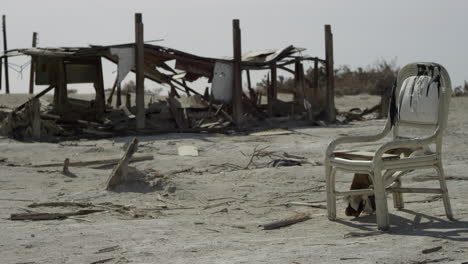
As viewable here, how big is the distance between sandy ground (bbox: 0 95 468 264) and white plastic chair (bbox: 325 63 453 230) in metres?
0.25

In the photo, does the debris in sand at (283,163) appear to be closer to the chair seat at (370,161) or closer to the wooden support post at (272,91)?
the chair seat at (370,161)

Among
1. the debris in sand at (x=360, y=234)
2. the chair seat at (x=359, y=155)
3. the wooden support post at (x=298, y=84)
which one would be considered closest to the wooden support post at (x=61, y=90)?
the wooden support post at (x=298, y=84)

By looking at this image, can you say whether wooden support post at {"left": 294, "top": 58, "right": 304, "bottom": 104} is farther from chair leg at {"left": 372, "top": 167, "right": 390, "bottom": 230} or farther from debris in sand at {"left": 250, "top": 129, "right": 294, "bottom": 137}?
chair leg at {"left": 372, "top": 167, "right": 390, "bottom": 230}

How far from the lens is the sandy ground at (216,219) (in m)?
5.77

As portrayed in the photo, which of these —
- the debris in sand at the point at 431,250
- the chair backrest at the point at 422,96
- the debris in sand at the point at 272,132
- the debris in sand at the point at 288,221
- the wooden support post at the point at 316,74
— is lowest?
the debris in sand at the point at 288,221

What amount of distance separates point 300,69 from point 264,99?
491 cm

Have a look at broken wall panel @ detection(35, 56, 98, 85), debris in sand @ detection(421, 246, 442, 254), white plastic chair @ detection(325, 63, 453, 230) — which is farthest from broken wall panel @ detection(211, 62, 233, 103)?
debris in sand @ detection(421, 246, 442, 254)

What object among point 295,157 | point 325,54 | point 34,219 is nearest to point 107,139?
point 295,157

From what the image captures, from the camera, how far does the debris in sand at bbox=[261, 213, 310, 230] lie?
7.01 meters

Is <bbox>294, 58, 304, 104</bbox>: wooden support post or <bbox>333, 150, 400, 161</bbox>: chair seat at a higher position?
<bbox>294, 58, 304, 104</bbox>: wooden support post

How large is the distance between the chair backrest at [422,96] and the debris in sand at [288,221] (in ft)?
3.86

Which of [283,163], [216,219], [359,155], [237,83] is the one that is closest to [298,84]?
[237,83]

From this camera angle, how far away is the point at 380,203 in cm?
659

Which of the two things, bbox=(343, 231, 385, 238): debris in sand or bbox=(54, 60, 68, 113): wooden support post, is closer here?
bbox=(343, 231, 385, 238): debris in sand
